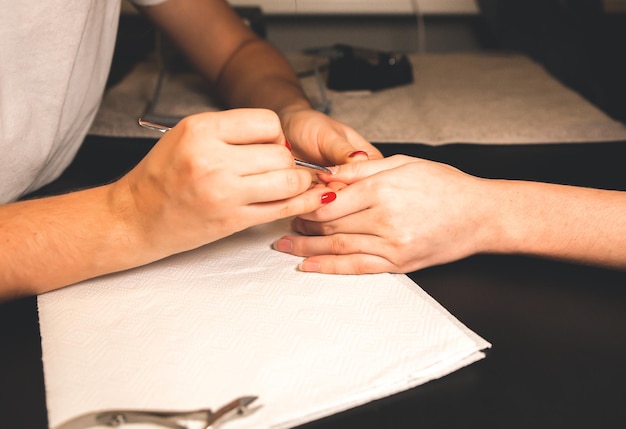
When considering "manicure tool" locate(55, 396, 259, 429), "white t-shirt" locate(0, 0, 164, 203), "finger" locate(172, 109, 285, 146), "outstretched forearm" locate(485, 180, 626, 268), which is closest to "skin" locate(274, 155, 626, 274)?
"outstretched forearm" locate(485, 180, 626, 268)

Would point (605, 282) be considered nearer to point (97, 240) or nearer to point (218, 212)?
point (218, 212)

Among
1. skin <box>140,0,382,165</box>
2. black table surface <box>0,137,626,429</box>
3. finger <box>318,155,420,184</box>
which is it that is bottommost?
black table surface <box>0,137,626,429</box>

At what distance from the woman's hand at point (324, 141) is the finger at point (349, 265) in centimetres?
14

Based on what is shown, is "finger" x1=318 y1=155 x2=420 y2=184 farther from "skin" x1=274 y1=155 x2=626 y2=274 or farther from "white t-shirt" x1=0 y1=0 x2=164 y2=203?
"white t-shirt" x1=0 y1=0 x2=164 y2=203

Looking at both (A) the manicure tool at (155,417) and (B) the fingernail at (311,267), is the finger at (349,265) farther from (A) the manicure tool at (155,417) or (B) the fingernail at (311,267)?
(A) the manicure tool at (155,417)

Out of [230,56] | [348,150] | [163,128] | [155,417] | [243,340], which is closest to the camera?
[155,417]

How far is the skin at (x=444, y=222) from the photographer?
0.70 metres

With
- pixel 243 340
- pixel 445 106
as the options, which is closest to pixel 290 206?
pixel 243 340

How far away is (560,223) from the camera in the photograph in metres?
0.72

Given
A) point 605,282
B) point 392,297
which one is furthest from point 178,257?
point 605,282

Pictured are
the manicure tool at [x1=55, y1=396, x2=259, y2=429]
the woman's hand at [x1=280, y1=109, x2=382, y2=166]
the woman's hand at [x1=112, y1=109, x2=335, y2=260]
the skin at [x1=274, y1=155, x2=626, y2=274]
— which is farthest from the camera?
the woman's hand at [x1=280, y1=109, x2=382, y2=166]

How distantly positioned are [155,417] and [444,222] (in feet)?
1.30

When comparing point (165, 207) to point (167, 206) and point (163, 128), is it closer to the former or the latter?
point (167, 206)

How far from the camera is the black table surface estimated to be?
1.70 ft
